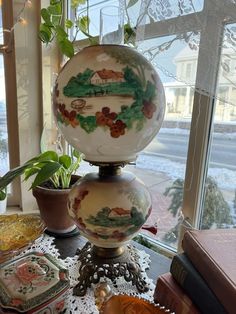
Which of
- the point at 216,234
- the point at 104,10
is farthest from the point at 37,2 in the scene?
the point at 216,234

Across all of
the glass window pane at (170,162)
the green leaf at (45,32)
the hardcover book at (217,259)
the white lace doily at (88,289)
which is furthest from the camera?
the green leaf at (45,32)

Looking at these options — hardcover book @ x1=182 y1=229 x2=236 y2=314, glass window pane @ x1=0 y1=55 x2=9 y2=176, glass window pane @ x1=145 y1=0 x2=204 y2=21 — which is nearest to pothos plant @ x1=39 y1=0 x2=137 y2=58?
glass window pane @ x1=145 y1=0 x2=204 y2=21

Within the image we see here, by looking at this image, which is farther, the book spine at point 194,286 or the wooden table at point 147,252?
the wooden table at point 147,252

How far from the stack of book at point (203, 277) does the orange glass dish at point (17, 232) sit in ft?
0.93

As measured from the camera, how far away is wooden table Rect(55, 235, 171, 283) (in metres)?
0.60

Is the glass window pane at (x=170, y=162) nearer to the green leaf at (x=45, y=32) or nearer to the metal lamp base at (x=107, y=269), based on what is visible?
the metal lamp base at (x=107, y=269)

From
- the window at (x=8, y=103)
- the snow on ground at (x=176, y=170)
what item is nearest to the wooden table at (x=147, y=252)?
the snow on ground at (x=176, y=170)

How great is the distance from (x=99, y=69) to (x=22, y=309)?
37 centimetres

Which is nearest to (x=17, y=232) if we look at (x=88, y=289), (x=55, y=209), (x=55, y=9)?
(x=55, y=209)

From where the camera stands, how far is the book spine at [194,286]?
378 millimetres

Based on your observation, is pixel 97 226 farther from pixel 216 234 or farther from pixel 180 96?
pixel 180 96

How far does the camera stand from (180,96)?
726 mm

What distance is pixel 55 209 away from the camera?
27.3 inches

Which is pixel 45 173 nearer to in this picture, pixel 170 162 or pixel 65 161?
pixel 65 161
